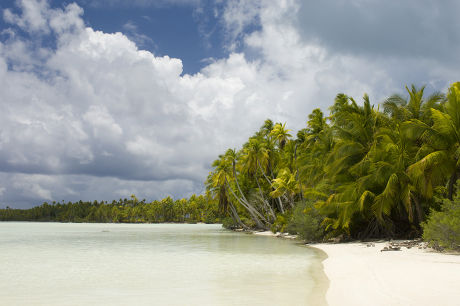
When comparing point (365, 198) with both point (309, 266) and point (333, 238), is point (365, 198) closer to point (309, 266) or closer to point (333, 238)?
point (333, 238)

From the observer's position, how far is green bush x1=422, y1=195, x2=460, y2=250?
12531mm

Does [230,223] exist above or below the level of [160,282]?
above

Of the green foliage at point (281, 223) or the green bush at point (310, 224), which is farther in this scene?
the green foliage at point (281, 223)

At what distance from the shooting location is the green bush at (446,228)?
493 inches

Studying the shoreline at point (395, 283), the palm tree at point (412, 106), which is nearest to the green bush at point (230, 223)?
the palm tree at point (412, 106)

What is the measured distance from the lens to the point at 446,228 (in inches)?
506

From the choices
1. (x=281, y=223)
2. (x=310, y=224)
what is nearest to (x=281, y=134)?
(x=281, y=223)

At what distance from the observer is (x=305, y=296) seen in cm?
771

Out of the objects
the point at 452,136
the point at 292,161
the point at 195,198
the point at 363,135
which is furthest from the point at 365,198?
the point at 195,198

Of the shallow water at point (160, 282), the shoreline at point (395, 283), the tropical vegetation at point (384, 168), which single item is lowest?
the shallow water at point (160, 282)

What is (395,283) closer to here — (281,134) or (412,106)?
(412,106)

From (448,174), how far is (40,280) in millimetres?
16033

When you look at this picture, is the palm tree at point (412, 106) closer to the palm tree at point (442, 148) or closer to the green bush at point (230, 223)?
the palm tree at point (442, 148)

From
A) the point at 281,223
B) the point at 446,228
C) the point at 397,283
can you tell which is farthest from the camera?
the point at 281,223
